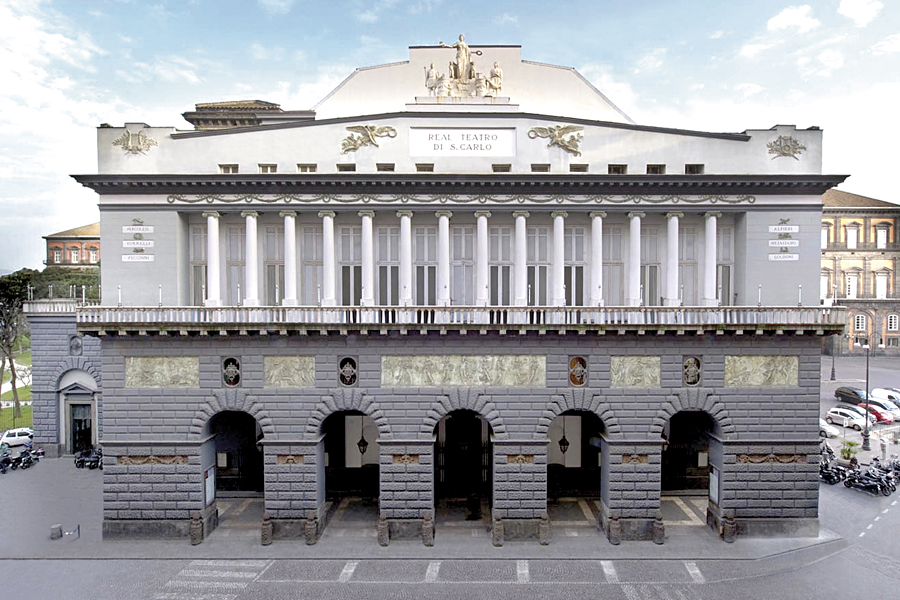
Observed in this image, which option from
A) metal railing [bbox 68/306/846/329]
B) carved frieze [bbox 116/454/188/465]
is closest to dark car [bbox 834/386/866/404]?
metal railing [bbox 68/306/846/329]

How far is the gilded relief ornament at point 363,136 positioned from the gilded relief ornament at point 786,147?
18.9 m

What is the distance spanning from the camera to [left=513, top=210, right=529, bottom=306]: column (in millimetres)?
24375

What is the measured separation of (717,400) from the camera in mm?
22578

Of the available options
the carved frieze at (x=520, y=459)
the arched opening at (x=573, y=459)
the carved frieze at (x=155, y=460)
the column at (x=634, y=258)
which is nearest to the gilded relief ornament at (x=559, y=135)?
the column at (x=634, y=258)

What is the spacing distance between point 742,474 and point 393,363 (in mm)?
16699

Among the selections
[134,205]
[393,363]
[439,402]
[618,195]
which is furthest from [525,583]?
[134,205]

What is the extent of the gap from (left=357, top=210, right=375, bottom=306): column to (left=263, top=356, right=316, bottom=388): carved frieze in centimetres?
406

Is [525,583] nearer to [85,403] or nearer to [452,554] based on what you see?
[452,554]

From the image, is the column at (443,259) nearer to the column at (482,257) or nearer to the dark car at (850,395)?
the column at (482,257)

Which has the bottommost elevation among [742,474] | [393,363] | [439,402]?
[742,474]

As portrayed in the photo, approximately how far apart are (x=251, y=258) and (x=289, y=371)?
615 centimetres

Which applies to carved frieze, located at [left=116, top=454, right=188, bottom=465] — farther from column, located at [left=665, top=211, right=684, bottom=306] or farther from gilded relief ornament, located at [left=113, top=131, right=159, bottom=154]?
column, located at [left=665, top=211, right=684, bottom=306]

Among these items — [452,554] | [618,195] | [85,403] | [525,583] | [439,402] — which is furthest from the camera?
[85,403]

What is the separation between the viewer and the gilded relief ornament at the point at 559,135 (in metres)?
25.0
